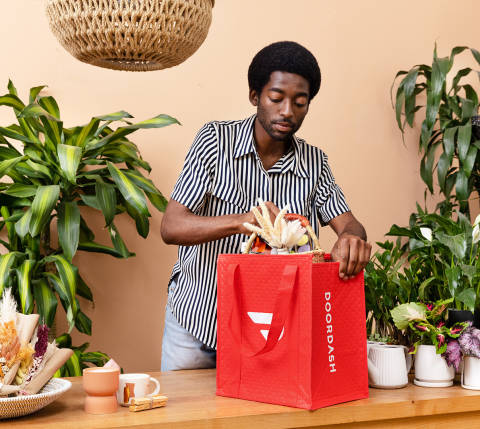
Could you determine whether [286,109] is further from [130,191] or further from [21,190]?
[21,190]

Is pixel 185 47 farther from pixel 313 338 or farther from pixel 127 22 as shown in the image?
pixel 313 338

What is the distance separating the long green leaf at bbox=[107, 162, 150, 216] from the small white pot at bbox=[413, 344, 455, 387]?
105 cm

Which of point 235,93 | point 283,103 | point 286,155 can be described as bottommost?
point 286,155

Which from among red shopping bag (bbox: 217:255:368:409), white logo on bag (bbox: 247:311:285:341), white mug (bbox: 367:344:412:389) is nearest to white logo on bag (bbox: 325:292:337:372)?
red shopping bag (bbox: 217:255:368:409)

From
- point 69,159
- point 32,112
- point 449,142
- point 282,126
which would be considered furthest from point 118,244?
point 449,142

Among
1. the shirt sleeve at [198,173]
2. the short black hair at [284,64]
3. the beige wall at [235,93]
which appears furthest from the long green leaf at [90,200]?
the short black hair at [284,64]

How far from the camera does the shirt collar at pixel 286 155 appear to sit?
5.90ft

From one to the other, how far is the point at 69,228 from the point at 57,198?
13 centimetres

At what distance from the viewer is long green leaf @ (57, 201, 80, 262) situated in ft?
7.30

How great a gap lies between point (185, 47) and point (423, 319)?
89 centimetres

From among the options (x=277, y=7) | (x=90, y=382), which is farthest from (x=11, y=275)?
(x=277, y=7)

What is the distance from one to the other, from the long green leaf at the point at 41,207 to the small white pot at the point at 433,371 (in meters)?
1.31

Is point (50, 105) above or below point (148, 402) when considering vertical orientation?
above

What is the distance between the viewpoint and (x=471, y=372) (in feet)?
4.98
